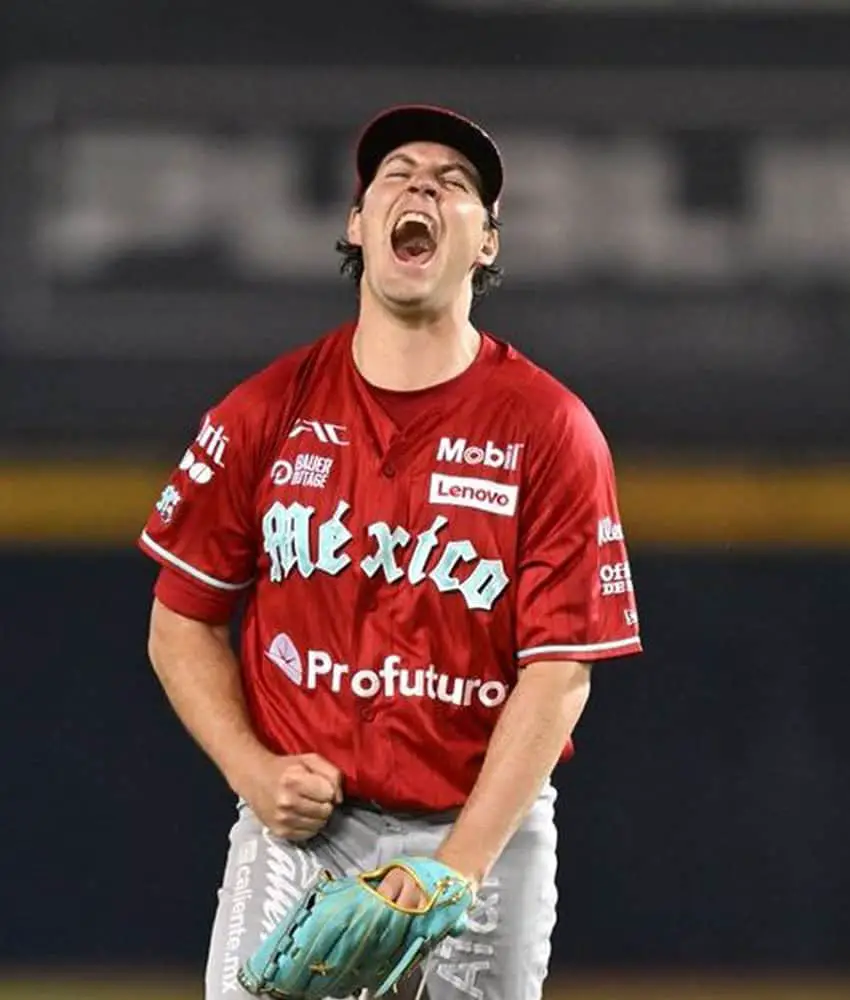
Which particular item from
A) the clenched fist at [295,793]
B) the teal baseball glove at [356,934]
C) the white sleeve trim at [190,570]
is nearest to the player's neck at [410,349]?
the white sleeve trim at [190,570]

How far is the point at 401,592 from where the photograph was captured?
2686 mm

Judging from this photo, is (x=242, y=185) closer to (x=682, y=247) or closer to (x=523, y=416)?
(x=682, y=247)

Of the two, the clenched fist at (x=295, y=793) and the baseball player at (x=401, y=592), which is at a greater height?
the baseball player at (x=401, y=592)

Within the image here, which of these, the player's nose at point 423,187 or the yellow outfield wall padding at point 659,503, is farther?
the yellow outfield wall padding at point 659,503

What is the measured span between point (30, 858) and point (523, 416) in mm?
1805

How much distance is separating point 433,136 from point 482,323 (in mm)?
1340

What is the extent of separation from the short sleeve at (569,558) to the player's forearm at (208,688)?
1.17 ft

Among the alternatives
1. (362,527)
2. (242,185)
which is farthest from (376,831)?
(242,185)

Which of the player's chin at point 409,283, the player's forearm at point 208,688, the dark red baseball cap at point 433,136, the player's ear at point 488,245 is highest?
the dark red baseball cap at point 433,136

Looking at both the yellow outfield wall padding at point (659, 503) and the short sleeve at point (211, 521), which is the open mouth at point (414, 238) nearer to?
the short sleeve at point (211, 521)

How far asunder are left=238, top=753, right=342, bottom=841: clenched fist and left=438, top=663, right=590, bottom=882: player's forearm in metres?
0.16

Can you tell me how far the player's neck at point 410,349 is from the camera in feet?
9.12

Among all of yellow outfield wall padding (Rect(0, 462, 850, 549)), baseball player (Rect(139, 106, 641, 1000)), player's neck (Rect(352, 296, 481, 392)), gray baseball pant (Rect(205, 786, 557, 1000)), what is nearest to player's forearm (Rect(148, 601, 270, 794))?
baseball player (Rect(139, 106, 641, 1000))

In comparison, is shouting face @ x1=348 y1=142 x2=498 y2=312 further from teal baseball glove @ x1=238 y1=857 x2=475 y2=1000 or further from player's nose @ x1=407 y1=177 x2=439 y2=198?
teal baseball glove @ x1=238 y1=857 x2=475 y2=1000
